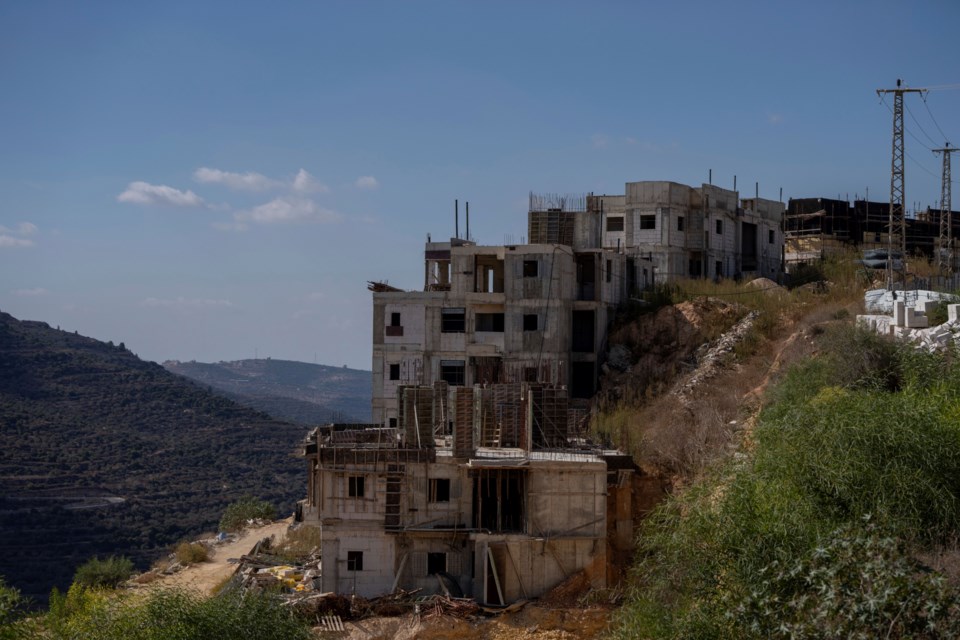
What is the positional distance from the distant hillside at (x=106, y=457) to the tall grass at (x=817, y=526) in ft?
99.5

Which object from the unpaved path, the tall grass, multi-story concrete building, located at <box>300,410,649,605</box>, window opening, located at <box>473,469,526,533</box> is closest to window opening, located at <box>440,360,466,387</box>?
the unpaved path

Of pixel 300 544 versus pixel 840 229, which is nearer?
pixel 300 544

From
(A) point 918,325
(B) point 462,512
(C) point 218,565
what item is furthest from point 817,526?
(C) point 218,565

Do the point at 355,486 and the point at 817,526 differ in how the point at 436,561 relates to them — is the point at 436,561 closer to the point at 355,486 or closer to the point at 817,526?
the point at 355,486

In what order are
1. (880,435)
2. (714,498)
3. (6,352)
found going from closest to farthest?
(880,435) → (714,498) → (6,352)

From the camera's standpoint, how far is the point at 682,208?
40.9 metres

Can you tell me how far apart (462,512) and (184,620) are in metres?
7.62

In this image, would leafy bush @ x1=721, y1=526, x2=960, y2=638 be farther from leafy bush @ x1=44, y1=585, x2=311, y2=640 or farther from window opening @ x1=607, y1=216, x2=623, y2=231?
→ window opening @ x1=607, y1=216, x2=623, y2=231

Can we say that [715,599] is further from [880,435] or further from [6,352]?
[6,352]

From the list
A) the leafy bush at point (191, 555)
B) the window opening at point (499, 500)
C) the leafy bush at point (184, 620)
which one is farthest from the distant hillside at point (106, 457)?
the leafy bush at point (184, 620)

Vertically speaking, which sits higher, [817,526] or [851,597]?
[817,526]

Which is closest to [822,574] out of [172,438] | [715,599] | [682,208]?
[715,599]

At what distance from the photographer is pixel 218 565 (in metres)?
35.0

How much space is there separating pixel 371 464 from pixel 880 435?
11.3 m
